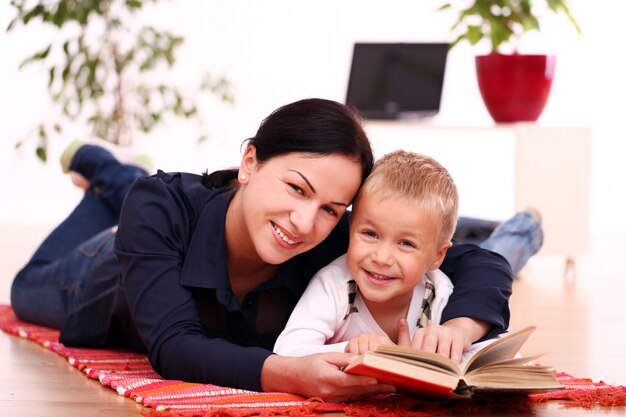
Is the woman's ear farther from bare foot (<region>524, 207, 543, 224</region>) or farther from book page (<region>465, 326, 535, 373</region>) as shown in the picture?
bare foot (<region>524, 207, 543, 224</region>)

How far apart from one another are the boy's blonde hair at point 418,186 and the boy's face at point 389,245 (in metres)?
0.01

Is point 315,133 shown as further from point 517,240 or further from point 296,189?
point 517,240

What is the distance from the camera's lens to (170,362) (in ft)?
4.99

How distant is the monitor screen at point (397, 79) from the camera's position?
162 inches

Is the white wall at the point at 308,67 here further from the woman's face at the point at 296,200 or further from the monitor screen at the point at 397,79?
the woman's face at the point at 296,200

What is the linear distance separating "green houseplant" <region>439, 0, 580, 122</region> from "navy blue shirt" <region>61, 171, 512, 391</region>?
84.8 inches

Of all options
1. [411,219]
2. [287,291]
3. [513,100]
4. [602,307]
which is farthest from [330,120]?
[513,100]

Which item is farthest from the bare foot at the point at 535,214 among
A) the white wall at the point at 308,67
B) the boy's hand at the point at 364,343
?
the white wall at the point at 308,67

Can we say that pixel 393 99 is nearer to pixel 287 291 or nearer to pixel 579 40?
pixel 579 40

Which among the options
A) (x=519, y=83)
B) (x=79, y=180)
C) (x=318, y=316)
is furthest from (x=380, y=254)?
(x=519, y=83)

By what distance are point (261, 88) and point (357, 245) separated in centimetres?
376

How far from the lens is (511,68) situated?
386 centimetres

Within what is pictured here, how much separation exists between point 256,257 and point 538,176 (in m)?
2.28

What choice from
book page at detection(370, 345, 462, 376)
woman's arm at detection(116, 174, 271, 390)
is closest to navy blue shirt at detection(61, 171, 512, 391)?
woman's arm at detection(116, 174, 271, 390)
